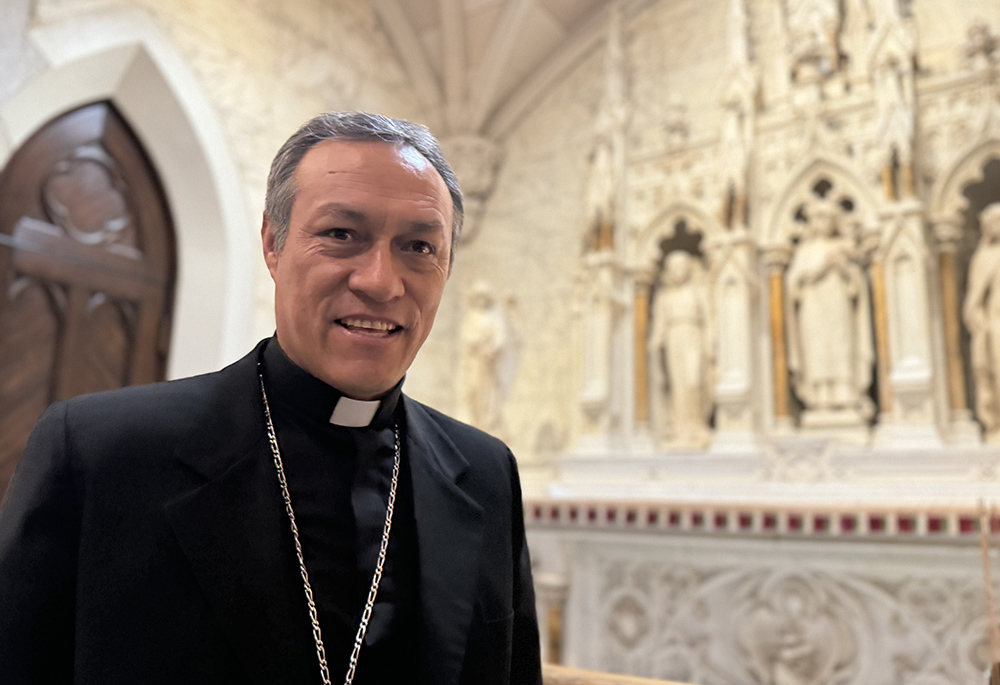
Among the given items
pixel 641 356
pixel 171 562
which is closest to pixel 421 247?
pixel 171 562

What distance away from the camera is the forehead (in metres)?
0.92

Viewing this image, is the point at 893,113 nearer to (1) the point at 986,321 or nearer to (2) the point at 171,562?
(1) the point at 986,321

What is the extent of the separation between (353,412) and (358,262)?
225 mm

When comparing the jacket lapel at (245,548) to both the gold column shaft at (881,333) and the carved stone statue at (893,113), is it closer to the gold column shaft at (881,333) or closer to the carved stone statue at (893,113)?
the gold column shaft at (881,333)

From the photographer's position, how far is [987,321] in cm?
421

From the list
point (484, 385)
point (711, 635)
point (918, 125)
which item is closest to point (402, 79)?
point (484, 385)

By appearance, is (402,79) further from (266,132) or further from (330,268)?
(330,268)

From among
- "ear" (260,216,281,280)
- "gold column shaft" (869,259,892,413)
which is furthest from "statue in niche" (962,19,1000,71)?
"ear" (260,216,281,280)

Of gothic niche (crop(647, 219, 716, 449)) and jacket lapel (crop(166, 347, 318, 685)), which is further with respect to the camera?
gothic niche (crop(647, 219, 716, 449))

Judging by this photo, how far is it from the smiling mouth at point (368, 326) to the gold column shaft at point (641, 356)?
4.62 meters

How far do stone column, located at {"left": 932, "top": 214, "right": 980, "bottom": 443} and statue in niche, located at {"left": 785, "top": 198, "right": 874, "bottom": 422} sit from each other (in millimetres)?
417

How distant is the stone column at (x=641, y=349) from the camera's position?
5375 mm

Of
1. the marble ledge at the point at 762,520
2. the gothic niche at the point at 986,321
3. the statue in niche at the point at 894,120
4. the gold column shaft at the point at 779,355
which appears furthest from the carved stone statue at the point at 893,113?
the marble ledge at the point at 762,520

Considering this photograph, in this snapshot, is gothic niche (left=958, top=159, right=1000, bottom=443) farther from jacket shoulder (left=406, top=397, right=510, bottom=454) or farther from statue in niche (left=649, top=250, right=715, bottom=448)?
jacket shoulder (left=406, top=397, right=510, bottom=454)
